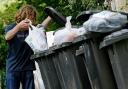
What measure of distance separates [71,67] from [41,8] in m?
14.6

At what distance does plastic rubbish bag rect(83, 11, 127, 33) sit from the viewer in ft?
18.0

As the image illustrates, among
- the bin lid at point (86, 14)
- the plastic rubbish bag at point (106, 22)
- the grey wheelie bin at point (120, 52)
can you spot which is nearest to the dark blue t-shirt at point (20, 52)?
the bin lid at point (86, 14)

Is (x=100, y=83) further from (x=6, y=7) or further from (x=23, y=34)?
(x=6, y=7)

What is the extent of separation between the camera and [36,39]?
7570mm

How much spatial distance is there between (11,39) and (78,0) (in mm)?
8397

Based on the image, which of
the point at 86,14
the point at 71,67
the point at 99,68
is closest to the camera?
the point at 99,68

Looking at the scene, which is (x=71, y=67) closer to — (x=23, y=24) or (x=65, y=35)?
(x=65, y=35)

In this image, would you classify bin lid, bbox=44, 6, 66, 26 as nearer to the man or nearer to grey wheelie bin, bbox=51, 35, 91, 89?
the man

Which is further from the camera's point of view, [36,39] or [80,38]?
[36,39]

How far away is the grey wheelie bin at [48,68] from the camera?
24.5 feet

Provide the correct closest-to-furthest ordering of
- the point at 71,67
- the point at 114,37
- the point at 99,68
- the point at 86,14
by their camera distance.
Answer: the point at 114,37 → the point at 99,68 → the point at 86,14 → the point at 71,67

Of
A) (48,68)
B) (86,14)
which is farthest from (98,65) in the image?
(48,68)

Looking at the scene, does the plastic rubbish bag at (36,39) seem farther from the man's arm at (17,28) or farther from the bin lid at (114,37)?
the bin lid at (114,37)

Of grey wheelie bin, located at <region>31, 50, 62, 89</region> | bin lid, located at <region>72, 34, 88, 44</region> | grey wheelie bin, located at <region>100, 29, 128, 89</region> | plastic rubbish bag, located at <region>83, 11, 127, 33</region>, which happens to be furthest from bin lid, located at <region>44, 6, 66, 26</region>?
grey wheelie bin, located at <region>100, 29, 128, 89</region>
